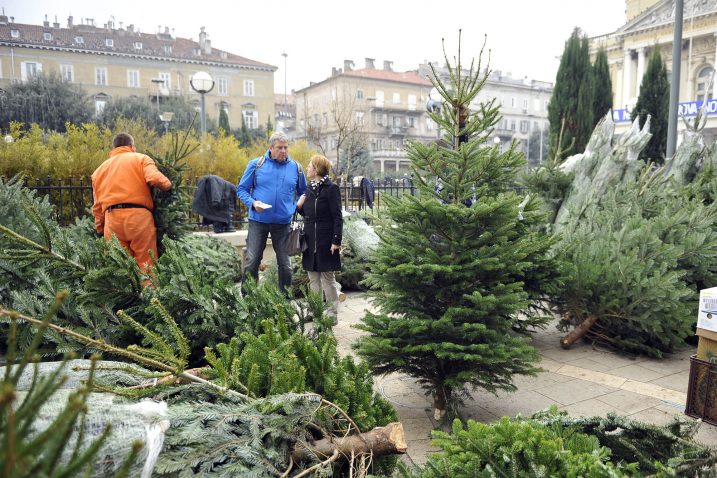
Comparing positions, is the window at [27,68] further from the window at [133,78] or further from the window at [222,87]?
the window at [222,87]

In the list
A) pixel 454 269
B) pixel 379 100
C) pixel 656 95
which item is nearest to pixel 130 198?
pixel 454 269

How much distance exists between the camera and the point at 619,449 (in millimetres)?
2318

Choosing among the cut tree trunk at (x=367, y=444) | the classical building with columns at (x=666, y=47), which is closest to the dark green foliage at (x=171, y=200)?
the cut tree trunk at (x=367, y=444)

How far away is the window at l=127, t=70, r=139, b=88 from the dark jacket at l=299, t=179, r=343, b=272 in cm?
5927

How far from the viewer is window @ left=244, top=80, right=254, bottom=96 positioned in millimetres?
64506

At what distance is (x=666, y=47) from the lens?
44000 millimetres

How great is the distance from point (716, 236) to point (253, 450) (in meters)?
5.43

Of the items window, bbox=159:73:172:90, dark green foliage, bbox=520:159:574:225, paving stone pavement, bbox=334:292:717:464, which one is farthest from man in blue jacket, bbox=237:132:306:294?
window, bbox=159:73:172:90

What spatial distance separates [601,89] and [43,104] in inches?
1443

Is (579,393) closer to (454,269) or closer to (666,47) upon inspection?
(454,269)

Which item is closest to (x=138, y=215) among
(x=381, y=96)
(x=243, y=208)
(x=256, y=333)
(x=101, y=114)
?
(x=256, y=333)

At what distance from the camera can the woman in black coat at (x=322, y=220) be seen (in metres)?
5.86

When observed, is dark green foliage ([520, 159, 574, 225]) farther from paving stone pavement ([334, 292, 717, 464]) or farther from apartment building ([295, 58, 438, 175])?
apartment building ([295, 58, 438, 175])

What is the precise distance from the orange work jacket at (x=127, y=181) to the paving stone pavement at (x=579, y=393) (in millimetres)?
2524
